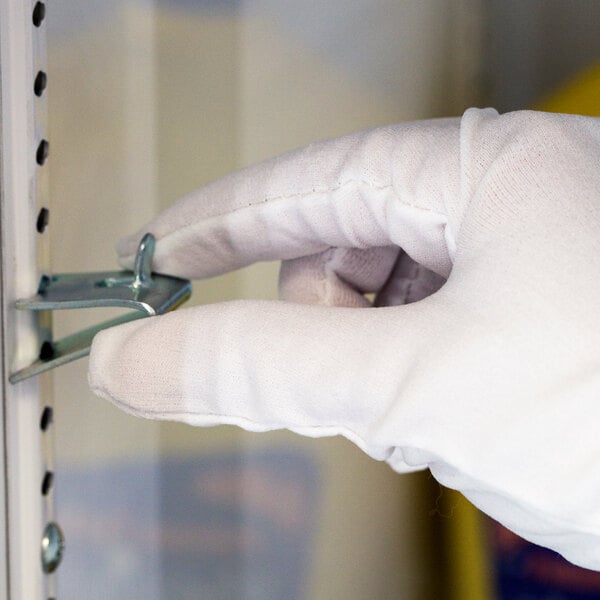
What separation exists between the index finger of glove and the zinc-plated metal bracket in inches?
0.4

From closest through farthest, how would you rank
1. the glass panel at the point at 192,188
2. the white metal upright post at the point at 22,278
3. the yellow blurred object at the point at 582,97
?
the white metal upright post at the point at 22,278 < the glass panel at the point at 192,188 < the yellow blurred object at the point at 582,97

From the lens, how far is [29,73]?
0.39 metres

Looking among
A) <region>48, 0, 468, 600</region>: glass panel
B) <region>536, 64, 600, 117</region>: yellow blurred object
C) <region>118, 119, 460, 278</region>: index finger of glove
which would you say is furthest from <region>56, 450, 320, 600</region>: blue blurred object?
<region>536, 64, 600, 117</region>: yellow blurred object

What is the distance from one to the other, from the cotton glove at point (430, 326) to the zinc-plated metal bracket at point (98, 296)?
2 cm

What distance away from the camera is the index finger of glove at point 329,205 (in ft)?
1.13

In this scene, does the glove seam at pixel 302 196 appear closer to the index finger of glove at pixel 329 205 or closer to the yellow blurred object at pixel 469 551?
the index finger of glove at pixel 329 205

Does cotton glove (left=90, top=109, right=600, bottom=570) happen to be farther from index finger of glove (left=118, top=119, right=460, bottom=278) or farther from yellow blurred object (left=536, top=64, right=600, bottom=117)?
yellow blurred object (left=536, top=64, right=600, bottom=117)

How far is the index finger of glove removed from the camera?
34 cm

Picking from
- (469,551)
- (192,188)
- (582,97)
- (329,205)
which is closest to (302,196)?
(329,205)

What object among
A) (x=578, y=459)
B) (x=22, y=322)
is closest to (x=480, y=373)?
(x=578, y=459)

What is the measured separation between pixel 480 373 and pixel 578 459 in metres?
0.04

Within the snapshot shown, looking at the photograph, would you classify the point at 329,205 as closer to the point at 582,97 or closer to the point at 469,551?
→ the point at 582,97

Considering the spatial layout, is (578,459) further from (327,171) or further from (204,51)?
(204,51)

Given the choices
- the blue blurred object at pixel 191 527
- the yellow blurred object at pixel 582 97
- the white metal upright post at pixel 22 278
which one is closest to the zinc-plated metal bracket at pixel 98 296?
the white metal upright post at pixel 22 278
